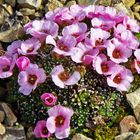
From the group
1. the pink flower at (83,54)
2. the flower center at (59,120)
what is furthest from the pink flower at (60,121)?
the pink flower at (83,54)

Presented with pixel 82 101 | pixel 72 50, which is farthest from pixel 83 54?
pixel 82 101

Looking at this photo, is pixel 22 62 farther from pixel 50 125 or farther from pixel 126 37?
pixel 126 37

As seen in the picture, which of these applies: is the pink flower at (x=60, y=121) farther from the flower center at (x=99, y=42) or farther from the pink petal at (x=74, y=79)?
the flower center at (x=99, y=42)

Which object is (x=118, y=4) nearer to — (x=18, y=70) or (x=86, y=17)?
(x=86, y=17)

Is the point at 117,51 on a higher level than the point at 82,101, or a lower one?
higher

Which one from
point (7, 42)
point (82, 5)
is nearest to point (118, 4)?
point (82, 5)

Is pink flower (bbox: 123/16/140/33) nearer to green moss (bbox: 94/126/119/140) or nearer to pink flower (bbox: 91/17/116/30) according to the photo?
pink flower (bbox: 91/17/116/30)

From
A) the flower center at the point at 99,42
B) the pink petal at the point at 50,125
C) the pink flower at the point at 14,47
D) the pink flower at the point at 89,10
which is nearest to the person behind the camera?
the pink petal at the point at 50,125
